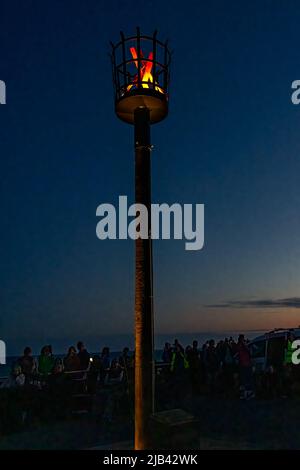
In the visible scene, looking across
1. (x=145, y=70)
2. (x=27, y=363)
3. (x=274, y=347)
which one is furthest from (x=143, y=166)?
(x=274, y=347)

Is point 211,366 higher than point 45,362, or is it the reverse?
point 45,362

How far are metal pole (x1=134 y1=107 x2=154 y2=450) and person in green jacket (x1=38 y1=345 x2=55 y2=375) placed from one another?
4.64 metres

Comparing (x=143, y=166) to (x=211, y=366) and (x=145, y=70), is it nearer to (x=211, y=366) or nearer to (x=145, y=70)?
(x=145, y=70)

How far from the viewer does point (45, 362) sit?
12.2m

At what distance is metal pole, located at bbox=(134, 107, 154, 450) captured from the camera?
8.12m

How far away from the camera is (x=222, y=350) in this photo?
15109 mm

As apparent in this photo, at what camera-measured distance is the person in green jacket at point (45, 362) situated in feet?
39.7

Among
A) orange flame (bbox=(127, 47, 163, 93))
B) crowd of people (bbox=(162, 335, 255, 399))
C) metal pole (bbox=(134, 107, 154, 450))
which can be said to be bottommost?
crowd of people (bbox=(162, 335, 255, 399))

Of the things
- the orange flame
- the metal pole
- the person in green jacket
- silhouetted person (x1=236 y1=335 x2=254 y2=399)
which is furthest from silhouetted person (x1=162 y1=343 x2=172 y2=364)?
the orange flame

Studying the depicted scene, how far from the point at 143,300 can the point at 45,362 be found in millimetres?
5171

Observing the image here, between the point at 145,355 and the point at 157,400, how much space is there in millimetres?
5622

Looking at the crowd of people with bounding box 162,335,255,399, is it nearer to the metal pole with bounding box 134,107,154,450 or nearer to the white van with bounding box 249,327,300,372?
the white van with bounding box 249,327,300,372

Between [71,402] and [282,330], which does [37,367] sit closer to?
[71,402]

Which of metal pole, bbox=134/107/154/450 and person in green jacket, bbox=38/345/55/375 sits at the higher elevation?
metal pole, bbox=134/107/154/450
